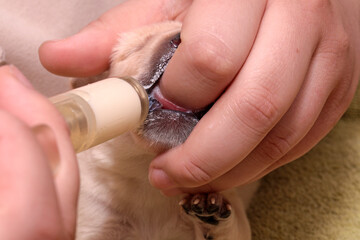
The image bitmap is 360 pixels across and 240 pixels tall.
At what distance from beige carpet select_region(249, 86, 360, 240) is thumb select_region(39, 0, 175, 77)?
31.1 inches

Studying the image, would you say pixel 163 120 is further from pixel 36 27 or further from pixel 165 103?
pixel 36 27

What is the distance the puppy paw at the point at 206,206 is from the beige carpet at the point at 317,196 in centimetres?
30

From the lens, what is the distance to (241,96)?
0.80 meters

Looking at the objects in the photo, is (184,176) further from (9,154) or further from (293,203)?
(293,203)

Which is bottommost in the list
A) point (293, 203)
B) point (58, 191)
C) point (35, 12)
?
point (293, 203)

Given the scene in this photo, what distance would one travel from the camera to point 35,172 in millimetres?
394

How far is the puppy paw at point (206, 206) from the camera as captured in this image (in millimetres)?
1189

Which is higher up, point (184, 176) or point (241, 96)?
point (241, 96)

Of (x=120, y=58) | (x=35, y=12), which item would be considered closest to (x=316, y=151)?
(x=120, y=58)

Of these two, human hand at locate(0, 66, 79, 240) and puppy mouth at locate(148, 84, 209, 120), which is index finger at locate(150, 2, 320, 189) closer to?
puppy mouth at locate(148, 84, 209, 120)

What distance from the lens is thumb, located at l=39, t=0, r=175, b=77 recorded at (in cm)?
99

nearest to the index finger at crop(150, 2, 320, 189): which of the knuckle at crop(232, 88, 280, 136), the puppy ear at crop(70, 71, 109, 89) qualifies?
the knuckle at crop(232, 88, 280, 136)

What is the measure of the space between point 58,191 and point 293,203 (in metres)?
1.22

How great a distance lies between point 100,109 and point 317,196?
106 cm
